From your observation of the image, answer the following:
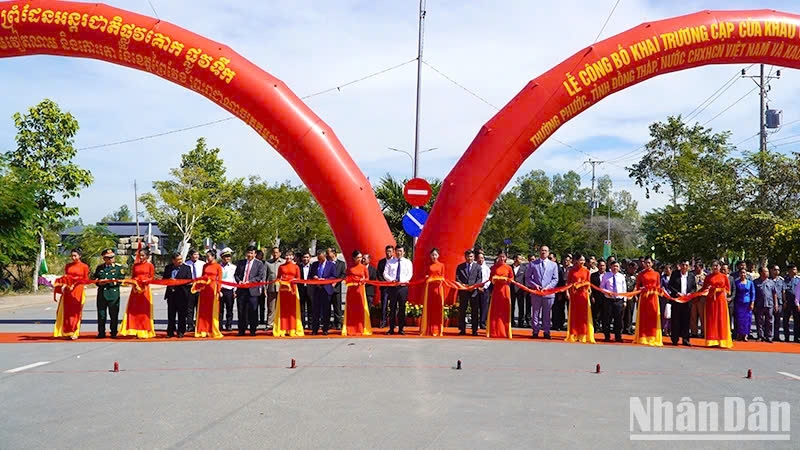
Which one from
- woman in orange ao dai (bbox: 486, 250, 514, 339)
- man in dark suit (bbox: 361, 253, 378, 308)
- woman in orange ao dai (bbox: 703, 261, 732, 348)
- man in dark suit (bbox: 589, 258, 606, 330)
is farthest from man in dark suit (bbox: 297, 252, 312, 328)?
woman in orange ao dai (bbox: 703, 261, 732, 348)

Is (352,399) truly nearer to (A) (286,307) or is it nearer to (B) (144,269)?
(A) (286,307)

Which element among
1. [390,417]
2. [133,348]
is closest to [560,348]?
[390,417]

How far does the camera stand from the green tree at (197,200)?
1779 inches

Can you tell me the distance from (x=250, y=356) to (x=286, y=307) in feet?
9.27

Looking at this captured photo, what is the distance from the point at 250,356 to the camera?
10695mm

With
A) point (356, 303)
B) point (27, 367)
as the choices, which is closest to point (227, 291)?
point (356, 303)

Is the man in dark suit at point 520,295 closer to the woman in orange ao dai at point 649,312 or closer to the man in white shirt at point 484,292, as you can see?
the man in white shirt at point 484,292

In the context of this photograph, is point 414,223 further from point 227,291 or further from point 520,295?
point 227,291

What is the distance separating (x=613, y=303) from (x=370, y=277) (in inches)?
174

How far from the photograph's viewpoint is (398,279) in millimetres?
13820

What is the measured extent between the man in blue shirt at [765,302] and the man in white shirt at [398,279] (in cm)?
677

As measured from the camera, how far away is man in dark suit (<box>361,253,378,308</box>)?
13977 millimetres
